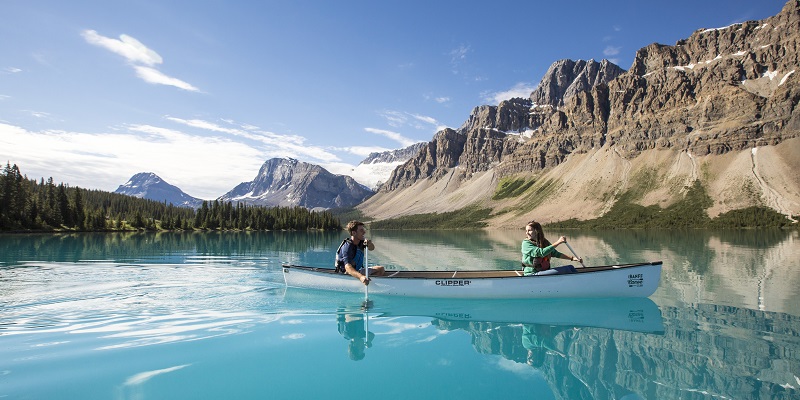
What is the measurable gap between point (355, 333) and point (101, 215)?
135215 millimetres

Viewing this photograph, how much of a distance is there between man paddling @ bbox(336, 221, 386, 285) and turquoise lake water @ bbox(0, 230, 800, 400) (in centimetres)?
143

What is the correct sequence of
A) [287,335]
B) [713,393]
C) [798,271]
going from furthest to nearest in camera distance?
[798,271]
[287,335]
[713,393]

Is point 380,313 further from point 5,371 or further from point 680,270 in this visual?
point 680,270

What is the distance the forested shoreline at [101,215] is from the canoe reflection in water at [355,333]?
11573 centimetres

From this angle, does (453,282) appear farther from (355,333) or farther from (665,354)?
(665,354)

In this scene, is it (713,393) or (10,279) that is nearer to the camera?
(713,393)

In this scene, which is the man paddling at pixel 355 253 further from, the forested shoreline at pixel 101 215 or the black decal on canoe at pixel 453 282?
the forested shoreline at pixel 101 215

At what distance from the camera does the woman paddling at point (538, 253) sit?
17.9 meters

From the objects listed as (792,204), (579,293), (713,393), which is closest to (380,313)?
(579,293)

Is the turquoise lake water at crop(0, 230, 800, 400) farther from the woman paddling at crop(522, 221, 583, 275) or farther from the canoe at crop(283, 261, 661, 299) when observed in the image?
the woman paddling at crop(522, 221, 583, 275)

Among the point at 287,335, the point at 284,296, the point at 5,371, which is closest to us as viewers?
the point at 5,371

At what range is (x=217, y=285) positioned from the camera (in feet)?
78.5

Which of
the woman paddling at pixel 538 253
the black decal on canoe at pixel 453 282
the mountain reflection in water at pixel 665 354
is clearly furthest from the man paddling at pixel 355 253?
the woman paddling at pixel 538 253

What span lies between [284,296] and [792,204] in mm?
204337
